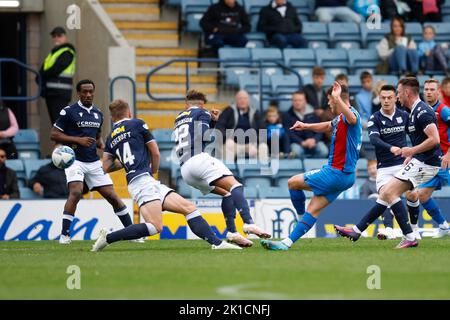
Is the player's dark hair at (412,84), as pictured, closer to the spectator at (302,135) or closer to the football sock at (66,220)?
the football sock at (66,220)

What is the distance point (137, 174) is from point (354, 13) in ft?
36.7

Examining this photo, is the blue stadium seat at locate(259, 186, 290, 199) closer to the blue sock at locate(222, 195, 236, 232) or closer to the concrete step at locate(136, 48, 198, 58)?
the concrete step at locate(136, 48, 198, 58)

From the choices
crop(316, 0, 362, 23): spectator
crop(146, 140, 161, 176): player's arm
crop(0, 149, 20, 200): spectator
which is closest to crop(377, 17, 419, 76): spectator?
crop(316, 0, 362, 23): spectator

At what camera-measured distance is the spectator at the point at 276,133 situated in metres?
20.4

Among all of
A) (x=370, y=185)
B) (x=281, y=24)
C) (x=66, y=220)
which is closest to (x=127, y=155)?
(x=66, y=220)

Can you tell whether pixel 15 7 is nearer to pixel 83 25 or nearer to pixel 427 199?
pixel 83 25

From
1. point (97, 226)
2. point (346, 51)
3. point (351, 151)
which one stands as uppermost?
point (346, 51)

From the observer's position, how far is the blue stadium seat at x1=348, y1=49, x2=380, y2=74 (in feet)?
76.4

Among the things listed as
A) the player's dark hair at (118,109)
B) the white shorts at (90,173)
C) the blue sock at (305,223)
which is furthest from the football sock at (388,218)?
the player's dark hair at (118,109)

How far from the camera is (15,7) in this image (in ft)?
74.4

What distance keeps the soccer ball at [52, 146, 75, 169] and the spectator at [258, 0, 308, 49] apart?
27.1ft

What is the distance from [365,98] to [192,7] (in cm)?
400

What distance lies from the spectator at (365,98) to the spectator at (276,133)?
1541mm
